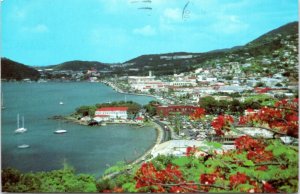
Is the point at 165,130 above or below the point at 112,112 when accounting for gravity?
below

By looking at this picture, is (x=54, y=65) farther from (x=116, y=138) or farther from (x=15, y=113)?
(x=116, y=138)

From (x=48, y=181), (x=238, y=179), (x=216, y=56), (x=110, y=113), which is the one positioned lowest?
(x=48, y=181)

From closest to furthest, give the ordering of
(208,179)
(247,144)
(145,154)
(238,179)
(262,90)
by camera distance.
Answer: (238,179) < (208,179) < (247,144) < (262,90) < (145,154)

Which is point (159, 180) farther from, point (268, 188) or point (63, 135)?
point (63, 135)

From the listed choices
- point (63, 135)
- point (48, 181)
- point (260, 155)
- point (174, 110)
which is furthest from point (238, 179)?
point (63, 135)

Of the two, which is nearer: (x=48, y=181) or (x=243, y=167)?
(x=243, y=167)

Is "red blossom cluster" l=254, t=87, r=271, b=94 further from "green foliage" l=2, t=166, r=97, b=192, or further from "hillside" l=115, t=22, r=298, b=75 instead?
"green foliage" l=2, t=166, r=97, b=192
